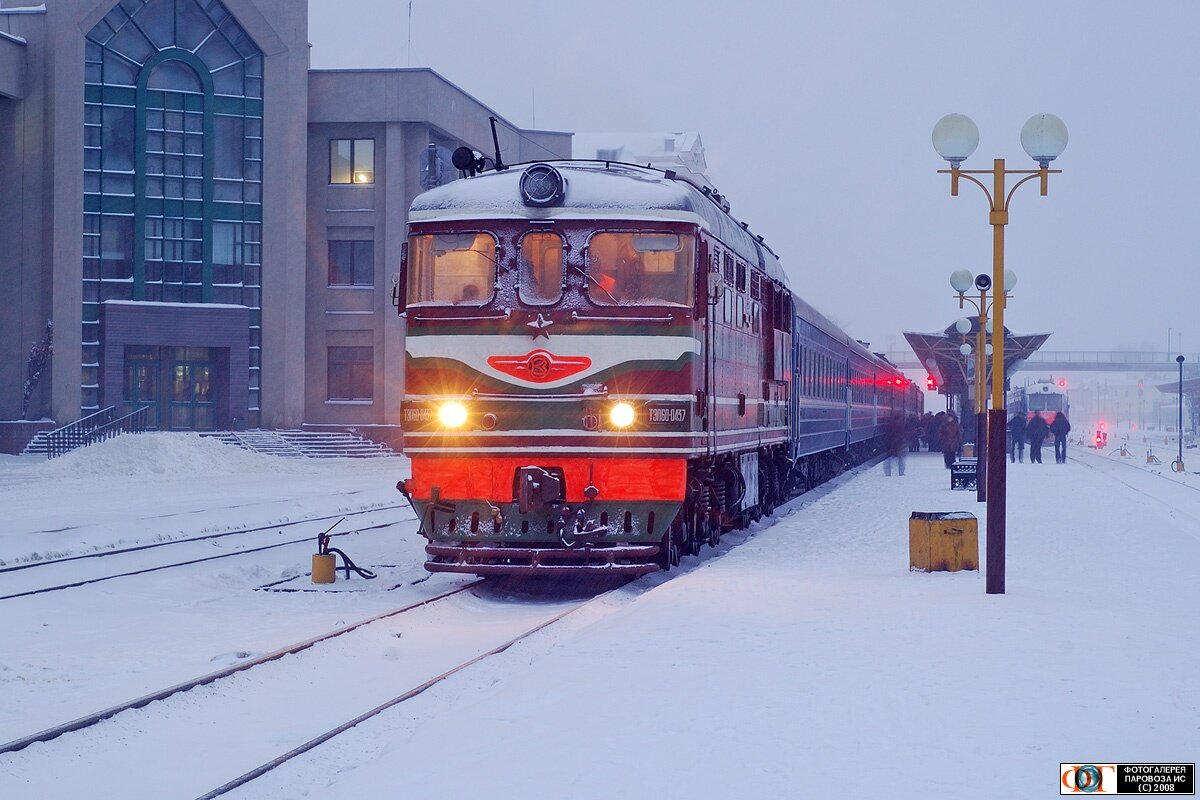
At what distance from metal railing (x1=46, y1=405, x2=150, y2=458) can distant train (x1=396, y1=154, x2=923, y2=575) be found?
32706 millimetres

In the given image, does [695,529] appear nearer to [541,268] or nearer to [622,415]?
[622,415]

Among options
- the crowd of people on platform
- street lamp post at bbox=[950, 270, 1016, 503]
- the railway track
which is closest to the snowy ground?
the railway track

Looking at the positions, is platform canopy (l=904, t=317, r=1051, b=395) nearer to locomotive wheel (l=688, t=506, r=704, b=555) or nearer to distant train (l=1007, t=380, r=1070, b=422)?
locomotive wheel (l=688, t=506, r=704, b=555)

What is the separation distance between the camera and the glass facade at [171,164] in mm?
47094

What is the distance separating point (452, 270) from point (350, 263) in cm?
4053

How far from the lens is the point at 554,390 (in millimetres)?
12977

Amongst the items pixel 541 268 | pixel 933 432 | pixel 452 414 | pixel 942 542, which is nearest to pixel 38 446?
pixel 933 432

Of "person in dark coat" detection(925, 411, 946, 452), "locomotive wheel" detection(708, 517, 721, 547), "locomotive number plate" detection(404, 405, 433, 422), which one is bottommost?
"locomotive wheel" detection(708, 517, 721, 547)

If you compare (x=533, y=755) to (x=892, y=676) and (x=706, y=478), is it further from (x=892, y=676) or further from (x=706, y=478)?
(x=706, y=478)

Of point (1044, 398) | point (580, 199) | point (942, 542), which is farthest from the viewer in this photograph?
point (1044, 398)

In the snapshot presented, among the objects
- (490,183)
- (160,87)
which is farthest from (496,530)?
(160,87)

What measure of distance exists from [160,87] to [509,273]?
38.5 meters

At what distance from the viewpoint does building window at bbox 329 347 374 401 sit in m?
52.4

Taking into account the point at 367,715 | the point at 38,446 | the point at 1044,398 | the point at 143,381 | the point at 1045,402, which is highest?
the point at 143,381
